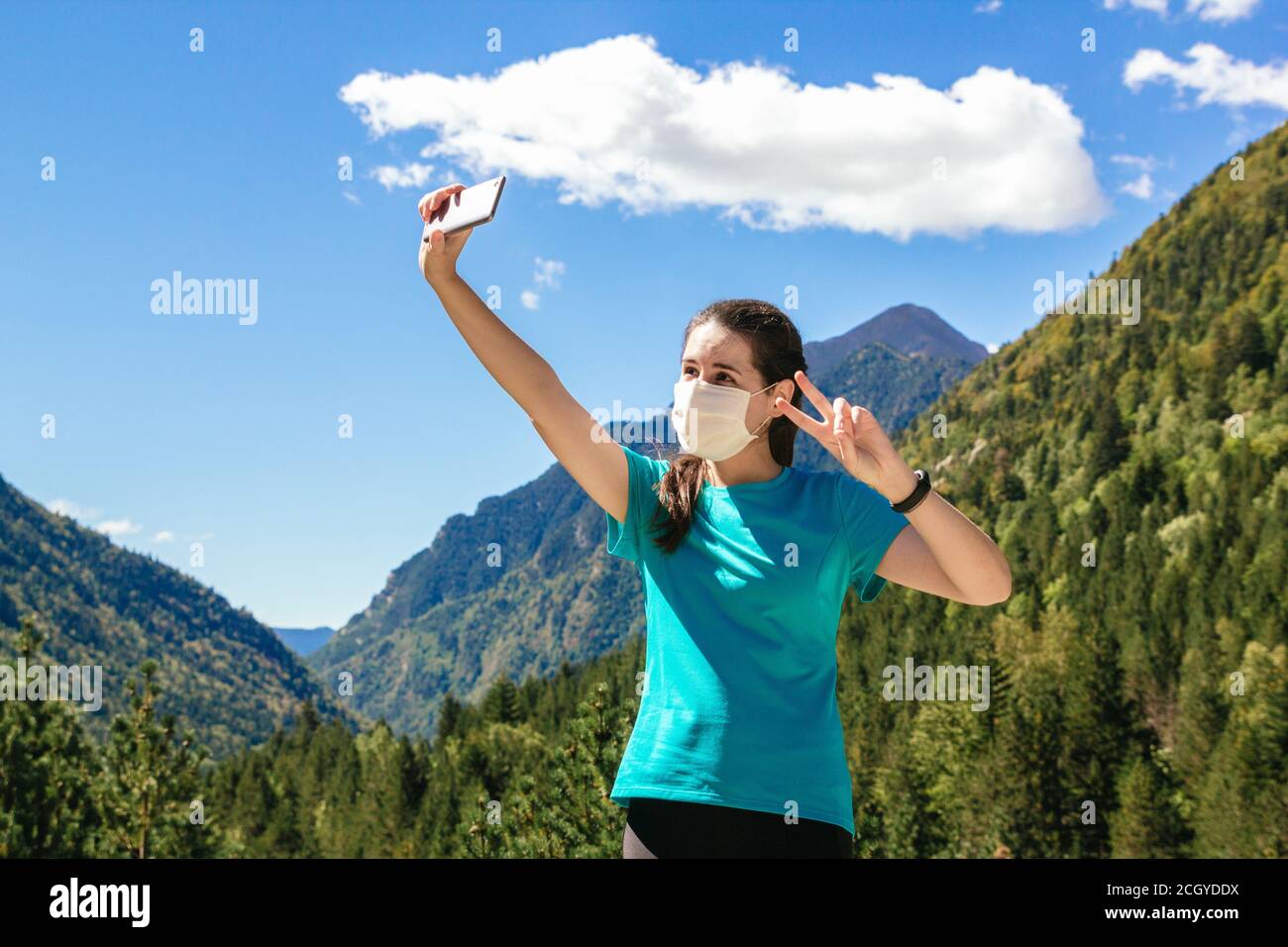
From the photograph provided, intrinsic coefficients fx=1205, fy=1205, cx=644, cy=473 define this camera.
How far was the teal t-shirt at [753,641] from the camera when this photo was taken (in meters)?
2.96

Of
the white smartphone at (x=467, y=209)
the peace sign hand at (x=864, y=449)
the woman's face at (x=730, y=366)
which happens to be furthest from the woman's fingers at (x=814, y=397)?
the white smartphone at (x=467, y=209)

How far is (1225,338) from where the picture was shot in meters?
143

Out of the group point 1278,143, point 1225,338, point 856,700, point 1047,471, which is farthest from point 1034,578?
point 1278,143

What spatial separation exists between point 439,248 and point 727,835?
168 centimetres

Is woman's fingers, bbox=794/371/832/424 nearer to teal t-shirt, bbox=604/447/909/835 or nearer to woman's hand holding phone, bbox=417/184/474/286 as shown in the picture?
teal t-shirt, bbox=604/447/909/835

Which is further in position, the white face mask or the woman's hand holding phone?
the white face mask

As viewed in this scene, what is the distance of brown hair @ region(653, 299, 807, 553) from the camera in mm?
3361

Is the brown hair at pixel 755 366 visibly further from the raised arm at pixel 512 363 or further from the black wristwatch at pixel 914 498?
the black wristwatch at pixel 914 498

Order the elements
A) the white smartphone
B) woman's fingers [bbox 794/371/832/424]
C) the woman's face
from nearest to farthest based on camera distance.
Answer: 1. the white smartphone
2. woman's fingers [bbox 794/371/832/424]
3. the woman's face

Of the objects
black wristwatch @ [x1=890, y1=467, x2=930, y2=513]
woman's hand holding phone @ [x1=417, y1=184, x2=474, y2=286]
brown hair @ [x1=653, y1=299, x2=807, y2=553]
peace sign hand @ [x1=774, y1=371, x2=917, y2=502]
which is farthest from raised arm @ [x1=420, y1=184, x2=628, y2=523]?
black wristwatch @ [x1=890, y1=467, x2=930, y2=513]

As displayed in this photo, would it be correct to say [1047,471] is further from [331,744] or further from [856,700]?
[331,744]

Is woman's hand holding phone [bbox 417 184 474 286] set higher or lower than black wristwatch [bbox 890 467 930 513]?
higher

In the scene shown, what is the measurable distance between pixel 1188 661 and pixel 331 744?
70580mm

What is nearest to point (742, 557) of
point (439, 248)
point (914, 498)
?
point (914, 498)
